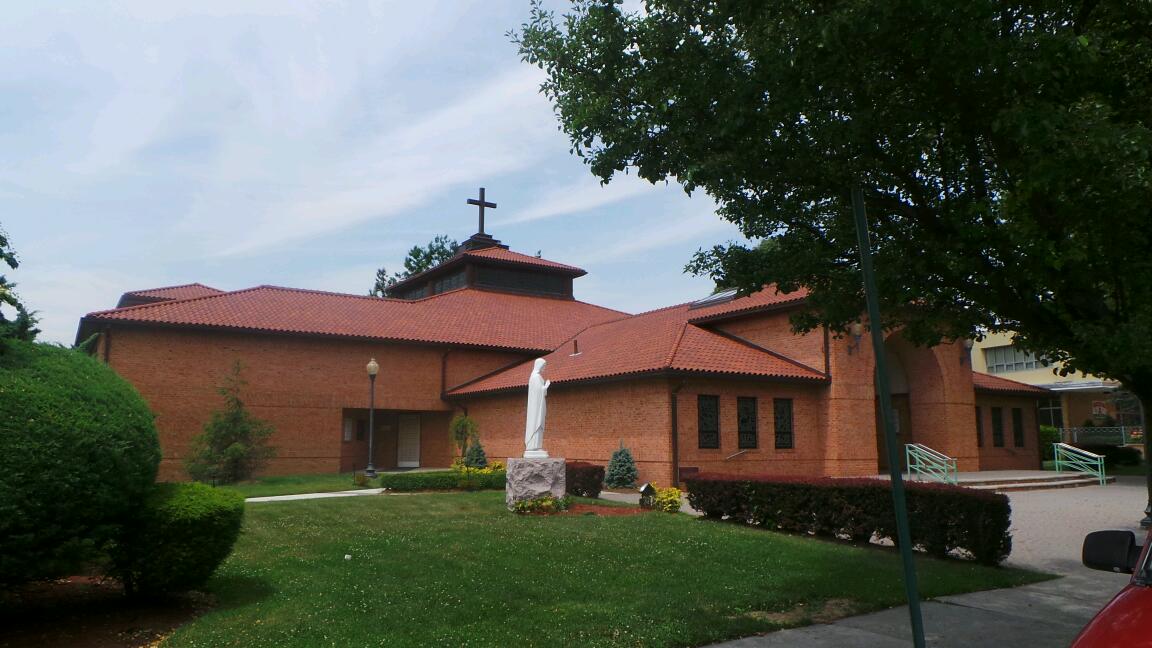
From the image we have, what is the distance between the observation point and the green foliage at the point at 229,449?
72.3ft

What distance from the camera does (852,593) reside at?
8.32 m

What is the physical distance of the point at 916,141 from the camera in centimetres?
780

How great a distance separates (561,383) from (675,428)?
4831 mm

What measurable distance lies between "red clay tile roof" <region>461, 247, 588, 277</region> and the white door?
30.4 ft

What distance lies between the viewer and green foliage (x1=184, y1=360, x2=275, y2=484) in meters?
22.0

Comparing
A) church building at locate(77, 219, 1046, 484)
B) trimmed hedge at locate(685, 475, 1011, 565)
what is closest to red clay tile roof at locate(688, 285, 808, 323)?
church building at locate(77, 219, 1046, 484)

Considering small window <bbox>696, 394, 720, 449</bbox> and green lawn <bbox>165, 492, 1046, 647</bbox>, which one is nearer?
green lawn <bbox>165, 492, 1046, 647</bbox>

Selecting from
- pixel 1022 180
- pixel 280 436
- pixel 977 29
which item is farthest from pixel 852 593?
pixel 280 436

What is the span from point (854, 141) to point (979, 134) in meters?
1.29

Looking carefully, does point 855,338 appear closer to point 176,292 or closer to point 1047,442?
point 1047,442

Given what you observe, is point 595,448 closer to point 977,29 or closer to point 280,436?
point 280,436

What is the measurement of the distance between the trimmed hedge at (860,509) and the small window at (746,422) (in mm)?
8812

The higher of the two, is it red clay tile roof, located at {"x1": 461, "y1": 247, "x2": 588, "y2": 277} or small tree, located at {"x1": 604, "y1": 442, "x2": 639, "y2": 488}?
red clay tile roof, located at {"x1": 461, "y1": 247, "x2": 588, "y2": 277}

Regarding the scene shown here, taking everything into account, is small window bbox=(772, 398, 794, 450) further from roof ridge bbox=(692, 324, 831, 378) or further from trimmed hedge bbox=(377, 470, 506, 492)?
trimmed hedge bbox=(377, 470, 506, 492)
